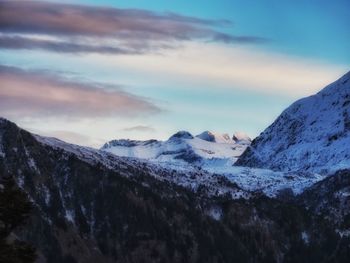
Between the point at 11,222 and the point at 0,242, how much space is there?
2358 millimetres

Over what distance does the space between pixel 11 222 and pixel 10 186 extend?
2.36 m

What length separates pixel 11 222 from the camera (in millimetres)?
63781

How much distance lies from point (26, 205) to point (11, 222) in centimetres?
185

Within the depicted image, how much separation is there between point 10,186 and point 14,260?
15.4 feet

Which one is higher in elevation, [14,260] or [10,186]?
[10,186]

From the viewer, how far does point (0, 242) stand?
61688 millimetres

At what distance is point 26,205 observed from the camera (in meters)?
62.8

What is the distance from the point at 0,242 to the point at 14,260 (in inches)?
55.2

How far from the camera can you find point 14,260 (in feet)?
203

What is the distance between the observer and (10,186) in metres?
63.2

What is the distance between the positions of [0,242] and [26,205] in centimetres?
283

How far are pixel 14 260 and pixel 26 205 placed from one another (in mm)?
3484
